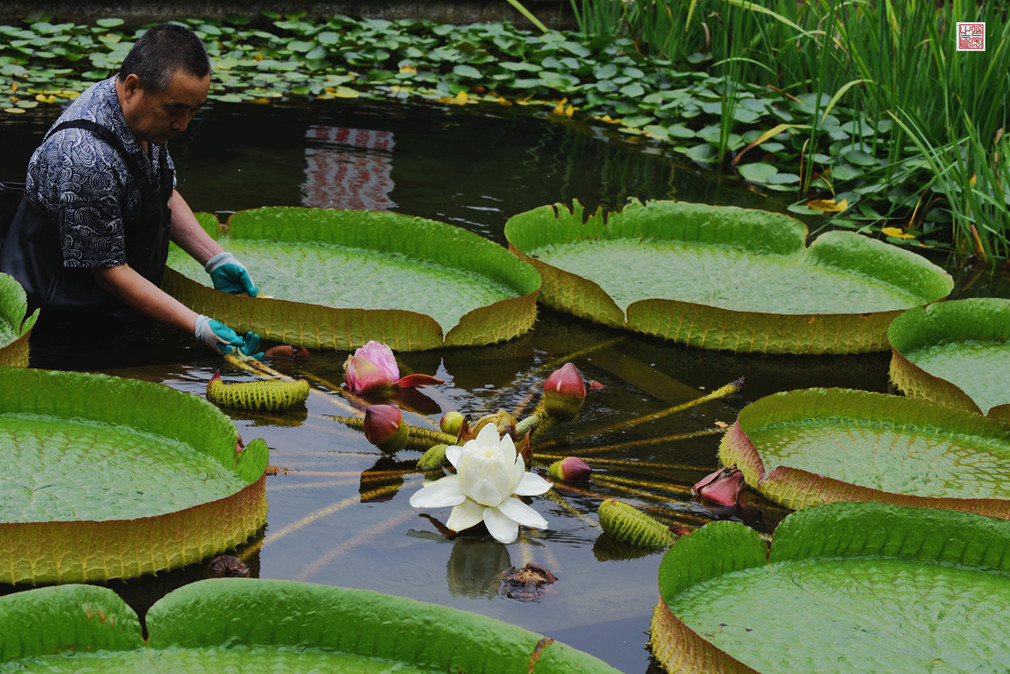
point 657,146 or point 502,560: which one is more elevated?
point 657,146

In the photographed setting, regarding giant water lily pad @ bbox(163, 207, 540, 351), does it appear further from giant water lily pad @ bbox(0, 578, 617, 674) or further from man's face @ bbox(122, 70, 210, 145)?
giant water lily pad @ bbox(0, 578, 617, 674)

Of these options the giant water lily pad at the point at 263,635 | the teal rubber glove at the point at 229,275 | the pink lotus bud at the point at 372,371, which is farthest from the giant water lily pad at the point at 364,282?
the giant water lily pad at the point at 263,635

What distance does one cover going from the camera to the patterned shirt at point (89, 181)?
3.07 m

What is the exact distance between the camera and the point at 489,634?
5.43 feet

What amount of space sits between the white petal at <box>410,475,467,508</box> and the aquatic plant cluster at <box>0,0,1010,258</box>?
3.57 m

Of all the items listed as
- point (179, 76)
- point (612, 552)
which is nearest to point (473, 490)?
point (612, 552)

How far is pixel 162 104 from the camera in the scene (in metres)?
3.02

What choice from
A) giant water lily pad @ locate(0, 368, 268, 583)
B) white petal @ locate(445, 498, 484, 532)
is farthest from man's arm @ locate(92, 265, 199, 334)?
white petal @ locate(445, 498, 484, 532)

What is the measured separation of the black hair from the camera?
9.68ft

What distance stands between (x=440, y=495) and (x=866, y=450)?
51.6 inches

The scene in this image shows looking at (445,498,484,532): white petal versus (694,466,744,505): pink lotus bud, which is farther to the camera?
(694,466,744,505): pink lotus bud

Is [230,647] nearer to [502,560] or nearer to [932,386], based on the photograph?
[502,560]

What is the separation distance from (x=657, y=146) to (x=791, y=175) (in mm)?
1176

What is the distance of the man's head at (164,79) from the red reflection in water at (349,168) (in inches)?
76.4
